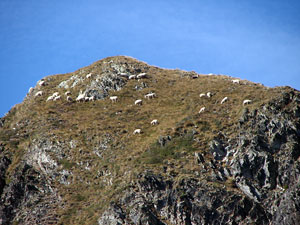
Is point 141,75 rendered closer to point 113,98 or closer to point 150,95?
point 150,95

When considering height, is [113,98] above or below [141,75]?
below

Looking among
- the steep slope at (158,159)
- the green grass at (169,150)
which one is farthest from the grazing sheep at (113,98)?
the green grass at (169,150)

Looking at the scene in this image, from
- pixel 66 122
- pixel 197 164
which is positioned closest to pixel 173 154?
pixel 197 164

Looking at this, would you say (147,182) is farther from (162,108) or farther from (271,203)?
(162,108)

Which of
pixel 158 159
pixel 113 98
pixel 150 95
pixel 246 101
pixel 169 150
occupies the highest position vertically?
pixel 150 95

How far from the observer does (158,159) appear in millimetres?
59750

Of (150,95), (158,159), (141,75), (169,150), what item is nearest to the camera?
(158,159)

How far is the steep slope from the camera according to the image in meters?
51.6

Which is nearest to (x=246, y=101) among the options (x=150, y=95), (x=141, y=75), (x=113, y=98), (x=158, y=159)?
(x=158, y=159)

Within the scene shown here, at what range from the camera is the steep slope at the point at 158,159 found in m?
51.6

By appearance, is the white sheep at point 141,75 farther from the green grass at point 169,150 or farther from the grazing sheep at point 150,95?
the green grass at point 169,150

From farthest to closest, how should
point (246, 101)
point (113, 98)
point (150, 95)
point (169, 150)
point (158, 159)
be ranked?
point (113, 98)
point (150, 95)
point (246, 101)
point (169, 150)
point (158, 159)

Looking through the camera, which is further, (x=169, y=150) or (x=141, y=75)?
(x=141, y=75)

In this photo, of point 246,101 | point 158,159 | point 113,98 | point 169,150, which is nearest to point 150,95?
point 113,98
